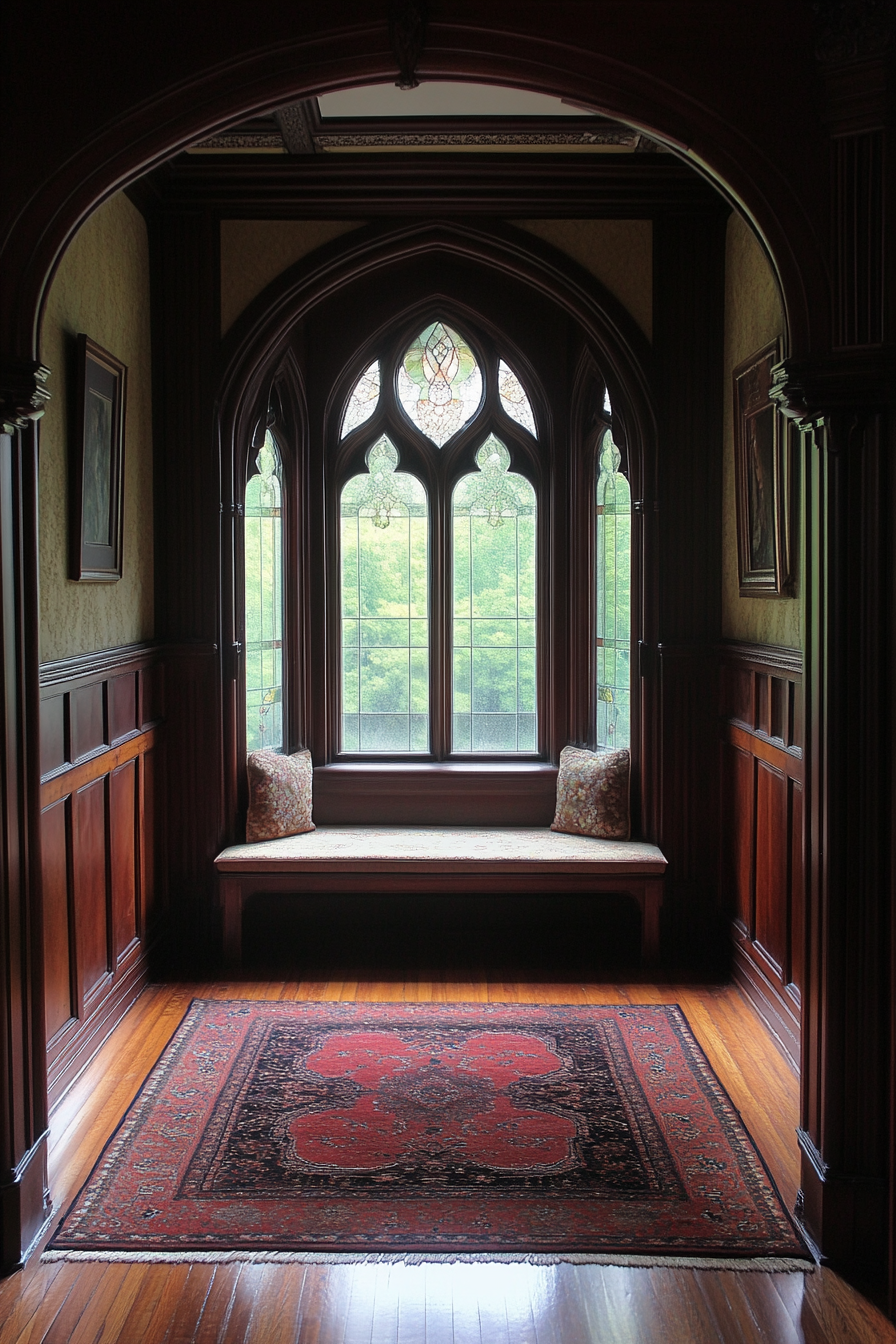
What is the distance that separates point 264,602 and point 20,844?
110 inches

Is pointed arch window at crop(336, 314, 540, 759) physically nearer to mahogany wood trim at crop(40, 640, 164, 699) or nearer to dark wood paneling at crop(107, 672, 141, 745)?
mahogany wood trim at crop(40, 640, 164, 699)

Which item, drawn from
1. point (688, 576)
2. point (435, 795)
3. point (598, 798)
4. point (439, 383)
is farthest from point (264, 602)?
point (688, 576)

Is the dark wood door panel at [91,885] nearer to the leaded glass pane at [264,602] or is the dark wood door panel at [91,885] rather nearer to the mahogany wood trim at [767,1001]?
the leaded glass pane at [264,602]

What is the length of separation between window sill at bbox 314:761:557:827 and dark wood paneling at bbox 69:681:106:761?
1712 mm

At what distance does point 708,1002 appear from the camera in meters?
4.48

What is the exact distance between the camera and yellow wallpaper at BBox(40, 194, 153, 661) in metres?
3.57

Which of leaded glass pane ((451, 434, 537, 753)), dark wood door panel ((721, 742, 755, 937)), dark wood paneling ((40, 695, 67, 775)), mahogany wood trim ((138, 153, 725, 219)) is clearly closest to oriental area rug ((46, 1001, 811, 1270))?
dark wood door panel ((721, 742, 755, 937))

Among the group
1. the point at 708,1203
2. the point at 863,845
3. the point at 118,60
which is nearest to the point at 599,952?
the point at 708,1203

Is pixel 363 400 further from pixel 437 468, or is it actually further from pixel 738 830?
pixel 738 830

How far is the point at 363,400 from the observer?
Result: 227 inches

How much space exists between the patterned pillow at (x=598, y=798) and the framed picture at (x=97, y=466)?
2.29 meters

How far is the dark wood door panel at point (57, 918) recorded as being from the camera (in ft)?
11.5

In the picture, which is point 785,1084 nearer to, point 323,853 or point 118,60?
point 323,853

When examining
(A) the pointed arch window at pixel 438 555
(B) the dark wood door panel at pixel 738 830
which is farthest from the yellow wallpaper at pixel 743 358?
(A) the pointed arch window at pixel 438 555
